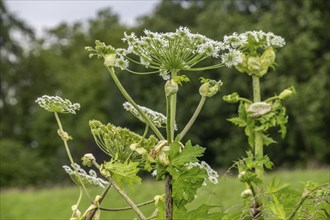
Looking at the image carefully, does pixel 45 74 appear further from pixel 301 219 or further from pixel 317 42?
pixel 301 219

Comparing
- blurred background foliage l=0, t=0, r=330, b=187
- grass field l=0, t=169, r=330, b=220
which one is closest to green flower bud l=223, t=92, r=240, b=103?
grass field l=0, t=169, r=330, b=220

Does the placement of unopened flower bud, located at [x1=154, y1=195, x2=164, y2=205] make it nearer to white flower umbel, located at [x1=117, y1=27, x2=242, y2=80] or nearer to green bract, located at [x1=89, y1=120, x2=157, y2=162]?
green bract, located at [x1=89, y1=120, x2=157, y2=162]

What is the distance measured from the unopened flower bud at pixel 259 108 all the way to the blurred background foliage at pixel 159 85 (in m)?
18.7

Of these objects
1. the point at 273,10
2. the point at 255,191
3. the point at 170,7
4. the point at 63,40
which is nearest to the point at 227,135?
the point at 273,10

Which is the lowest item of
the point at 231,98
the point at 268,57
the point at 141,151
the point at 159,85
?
the point at 141,151

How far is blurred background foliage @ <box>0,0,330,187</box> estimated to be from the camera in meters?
28.7

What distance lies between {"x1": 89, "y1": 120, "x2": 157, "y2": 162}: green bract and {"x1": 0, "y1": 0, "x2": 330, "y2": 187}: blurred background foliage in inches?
746

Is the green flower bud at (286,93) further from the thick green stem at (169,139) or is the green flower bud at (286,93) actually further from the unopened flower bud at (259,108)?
the thick green stem at (169,139)

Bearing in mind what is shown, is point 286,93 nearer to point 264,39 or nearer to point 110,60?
point 264,39

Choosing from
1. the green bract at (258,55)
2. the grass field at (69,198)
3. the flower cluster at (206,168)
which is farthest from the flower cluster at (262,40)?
the grass field at (69,198)

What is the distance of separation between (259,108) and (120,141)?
0.40m

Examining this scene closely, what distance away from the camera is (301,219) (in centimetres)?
138

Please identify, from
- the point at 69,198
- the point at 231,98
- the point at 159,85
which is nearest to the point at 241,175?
the point at 231,98

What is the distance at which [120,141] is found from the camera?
56.4 inches
